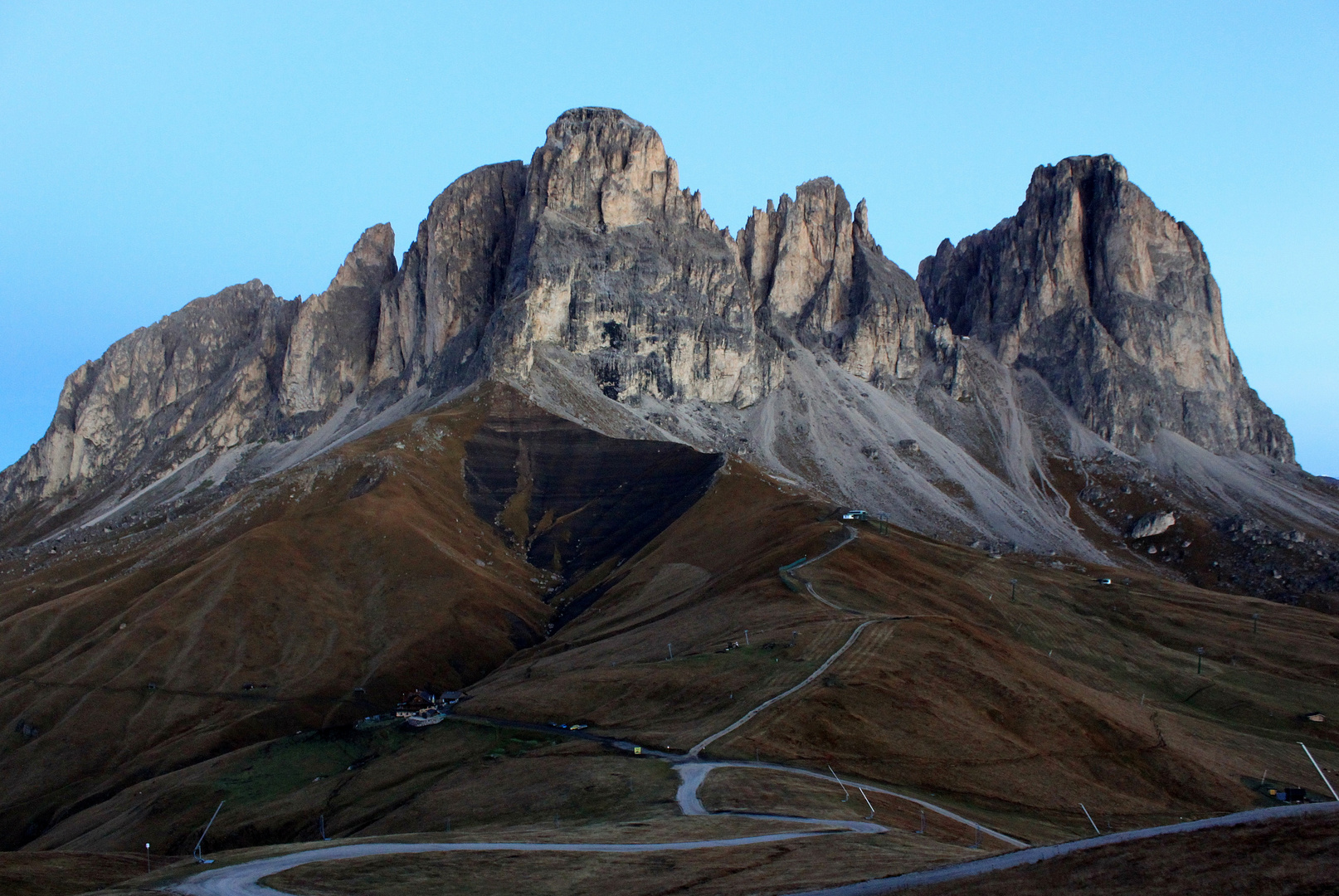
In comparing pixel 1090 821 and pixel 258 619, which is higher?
pixel 258 619

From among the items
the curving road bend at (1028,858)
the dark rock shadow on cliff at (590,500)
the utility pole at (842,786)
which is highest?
the dark rock shadow on cliff at (590,500)

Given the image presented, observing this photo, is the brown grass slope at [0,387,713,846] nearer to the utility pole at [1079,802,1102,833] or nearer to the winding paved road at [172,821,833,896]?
the winding paved road at [172,821,833,896]

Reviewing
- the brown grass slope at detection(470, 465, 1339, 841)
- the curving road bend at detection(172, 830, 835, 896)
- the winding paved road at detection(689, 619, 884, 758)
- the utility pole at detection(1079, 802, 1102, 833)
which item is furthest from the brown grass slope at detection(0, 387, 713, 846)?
the utility pole at detection(1079, 802, 1102, 833)

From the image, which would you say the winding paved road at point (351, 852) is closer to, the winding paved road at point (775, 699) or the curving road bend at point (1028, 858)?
the curving road bend at point (1028, 858)

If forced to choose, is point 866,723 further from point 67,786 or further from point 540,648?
point 67,786

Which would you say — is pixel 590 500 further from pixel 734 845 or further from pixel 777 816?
pixel 734 845

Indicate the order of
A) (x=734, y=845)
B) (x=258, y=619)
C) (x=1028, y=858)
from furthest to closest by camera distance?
1. (x=258, y=619)
2. (x=734, y=845)
3. (x=1028, y=858)

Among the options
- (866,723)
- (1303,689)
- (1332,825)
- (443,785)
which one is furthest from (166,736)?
(1303,689)

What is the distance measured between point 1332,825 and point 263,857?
46.0 m

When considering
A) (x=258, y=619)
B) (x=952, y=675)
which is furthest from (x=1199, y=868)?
(x=258, y=619)

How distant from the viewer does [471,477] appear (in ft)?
639

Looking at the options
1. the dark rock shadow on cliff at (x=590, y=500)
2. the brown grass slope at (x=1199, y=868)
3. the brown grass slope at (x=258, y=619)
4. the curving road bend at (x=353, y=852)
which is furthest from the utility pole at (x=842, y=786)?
the dark rock shadow on cliff at (x=590, y=500)

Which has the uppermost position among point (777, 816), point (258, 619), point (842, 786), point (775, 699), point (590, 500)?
point (590, 500)

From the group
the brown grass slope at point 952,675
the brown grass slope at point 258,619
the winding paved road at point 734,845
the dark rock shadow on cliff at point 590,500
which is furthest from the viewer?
the dark rock shadow on cliff at point 590,500
